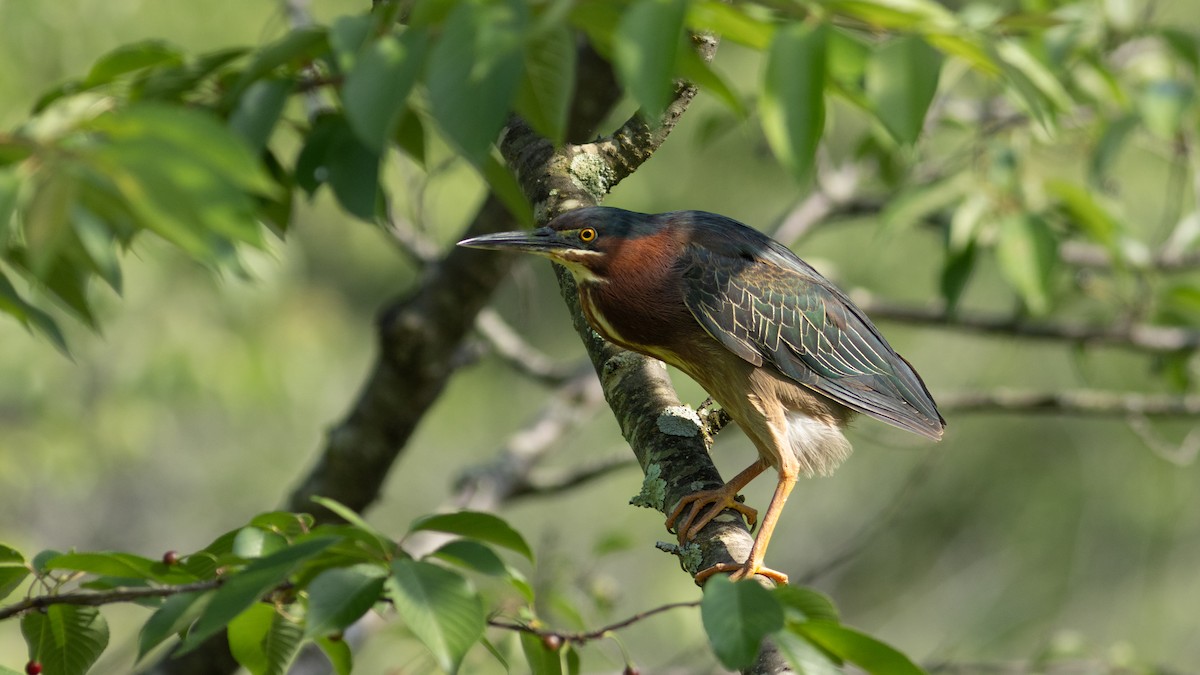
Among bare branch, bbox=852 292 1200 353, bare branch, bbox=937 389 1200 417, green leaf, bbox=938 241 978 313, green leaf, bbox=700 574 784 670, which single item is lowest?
bare branch, bbox=937 389 1200 417

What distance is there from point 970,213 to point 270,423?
9815 millimetres

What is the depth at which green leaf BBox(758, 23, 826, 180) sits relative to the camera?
5.02 ft

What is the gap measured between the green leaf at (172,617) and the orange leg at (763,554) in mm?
840

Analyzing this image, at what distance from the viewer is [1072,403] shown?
170 inches

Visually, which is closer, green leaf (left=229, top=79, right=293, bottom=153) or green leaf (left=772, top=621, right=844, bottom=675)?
green leaf (left=772, top=621, right=844, bottom=675)

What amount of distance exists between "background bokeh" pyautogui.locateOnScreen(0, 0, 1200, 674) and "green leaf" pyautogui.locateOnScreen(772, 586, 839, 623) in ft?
19.2

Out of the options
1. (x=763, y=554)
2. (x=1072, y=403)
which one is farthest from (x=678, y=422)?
(x=1072, y=403)

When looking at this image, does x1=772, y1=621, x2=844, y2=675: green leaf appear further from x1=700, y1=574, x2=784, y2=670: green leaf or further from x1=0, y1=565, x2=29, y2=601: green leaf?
x1=0, y1=565, x2=29, y2=601: green leaf

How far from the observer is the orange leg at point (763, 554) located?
7.44ft

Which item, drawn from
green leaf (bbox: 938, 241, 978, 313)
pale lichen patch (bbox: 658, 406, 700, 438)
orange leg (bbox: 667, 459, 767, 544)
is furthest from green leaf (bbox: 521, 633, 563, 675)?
green leaf (bbox: 938, 241, 978, 313)

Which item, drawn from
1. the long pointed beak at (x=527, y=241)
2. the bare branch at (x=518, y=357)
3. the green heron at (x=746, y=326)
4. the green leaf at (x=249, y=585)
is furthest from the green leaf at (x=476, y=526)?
the bare branch at (x=518, y=357)

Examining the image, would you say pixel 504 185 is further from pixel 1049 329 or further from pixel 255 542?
pixel 1049 329

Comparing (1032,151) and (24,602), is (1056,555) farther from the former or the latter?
(24,602)

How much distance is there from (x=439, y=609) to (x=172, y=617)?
0.35 meters
